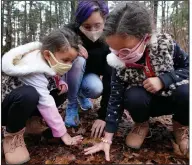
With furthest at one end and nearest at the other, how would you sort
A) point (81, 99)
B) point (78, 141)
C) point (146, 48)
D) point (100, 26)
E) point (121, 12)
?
1. point (81, 99)
2. point (100, 26)
3. point (78, 141)
4. point (146, 48)
5. point (121, 12)

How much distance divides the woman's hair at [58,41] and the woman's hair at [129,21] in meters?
0.34

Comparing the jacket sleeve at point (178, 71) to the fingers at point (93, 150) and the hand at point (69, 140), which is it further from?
the hand at point (69, 140)

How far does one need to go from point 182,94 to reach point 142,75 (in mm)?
277

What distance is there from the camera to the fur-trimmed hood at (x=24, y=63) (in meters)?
1.76

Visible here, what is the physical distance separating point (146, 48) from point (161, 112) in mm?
461

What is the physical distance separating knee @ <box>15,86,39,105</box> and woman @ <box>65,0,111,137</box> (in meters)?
0.57

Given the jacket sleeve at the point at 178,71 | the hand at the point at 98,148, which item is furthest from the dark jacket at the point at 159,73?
the hand at the point at 98,148

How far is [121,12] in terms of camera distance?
1.66 m

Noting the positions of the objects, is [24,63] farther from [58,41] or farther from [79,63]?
[79,63]

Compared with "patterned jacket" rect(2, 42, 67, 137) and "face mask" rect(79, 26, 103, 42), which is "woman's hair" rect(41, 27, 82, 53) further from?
"face mask" rect(79, 26, 103, 42)

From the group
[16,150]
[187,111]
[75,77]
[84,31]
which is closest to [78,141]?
[16,150]

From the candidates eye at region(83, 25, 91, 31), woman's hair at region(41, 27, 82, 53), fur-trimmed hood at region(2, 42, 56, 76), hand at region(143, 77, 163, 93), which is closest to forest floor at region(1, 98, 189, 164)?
hand at region(143, 77, 163, 93)

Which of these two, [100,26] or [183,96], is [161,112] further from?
[100,26]

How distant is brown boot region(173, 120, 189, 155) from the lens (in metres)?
1.74
